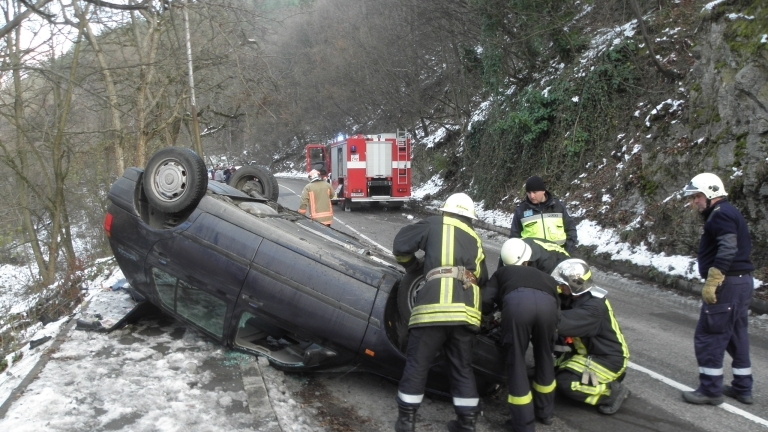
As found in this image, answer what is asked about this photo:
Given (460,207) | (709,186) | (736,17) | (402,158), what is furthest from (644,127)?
(460,207)

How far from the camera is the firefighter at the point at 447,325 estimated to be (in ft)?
13.1

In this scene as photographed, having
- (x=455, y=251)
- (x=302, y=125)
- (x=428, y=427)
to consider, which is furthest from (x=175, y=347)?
(x=302, y=125)

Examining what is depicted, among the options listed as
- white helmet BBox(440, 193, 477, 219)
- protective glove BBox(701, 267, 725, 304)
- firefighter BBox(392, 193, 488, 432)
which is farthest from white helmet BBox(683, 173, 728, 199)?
firefighter BBox(392, 193, 488, 432)

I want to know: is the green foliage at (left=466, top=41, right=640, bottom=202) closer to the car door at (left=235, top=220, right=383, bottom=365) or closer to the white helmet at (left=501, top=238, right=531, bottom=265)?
the white helmet at (left=501, top=238, right=531, bottom=265)

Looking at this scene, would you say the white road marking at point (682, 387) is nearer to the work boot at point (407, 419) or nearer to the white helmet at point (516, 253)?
the white helmet at point (516, 253)

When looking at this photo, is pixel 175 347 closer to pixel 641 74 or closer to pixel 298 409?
pixel 298 409

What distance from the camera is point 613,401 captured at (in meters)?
4.45

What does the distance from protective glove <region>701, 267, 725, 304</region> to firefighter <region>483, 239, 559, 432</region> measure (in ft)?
4.32

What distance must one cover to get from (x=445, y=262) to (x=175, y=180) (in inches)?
106

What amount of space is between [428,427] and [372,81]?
25.8 m

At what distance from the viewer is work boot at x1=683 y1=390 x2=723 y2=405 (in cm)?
456

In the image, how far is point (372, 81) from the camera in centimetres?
2875

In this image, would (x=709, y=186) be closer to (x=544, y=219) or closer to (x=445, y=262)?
(x=544, y=219)

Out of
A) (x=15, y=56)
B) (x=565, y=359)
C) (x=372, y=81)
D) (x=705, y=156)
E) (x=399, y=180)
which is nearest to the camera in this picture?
(x=565, y=359)
